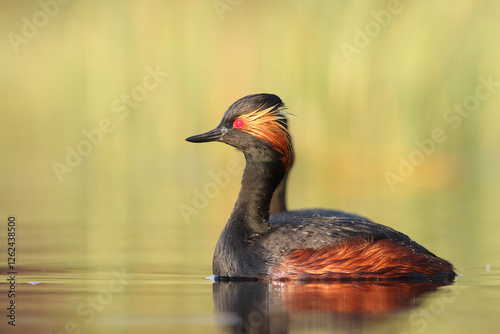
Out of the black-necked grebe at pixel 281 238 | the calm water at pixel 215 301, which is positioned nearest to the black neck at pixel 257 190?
the black-necked grebe at pixel 281 238

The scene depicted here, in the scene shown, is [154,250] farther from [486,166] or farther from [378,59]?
[486,166]

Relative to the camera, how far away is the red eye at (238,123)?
884 cm

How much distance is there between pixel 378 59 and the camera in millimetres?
18234

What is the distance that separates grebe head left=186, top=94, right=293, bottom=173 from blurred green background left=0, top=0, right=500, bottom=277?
6.42m

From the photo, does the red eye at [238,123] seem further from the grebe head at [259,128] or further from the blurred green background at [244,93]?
the blurred green background at [244,93]

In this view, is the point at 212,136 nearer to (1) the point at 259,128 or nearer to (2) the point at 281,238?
(1) the point at 259,128

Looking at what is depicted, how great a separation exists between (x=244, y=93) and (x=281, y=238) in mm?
10898

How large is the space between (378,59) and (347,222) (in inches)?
403

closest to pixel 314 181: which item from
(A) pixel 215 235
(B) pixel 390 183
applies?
(B) pixel 390 183

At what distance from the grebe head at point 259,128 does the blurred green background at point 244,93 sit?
253 inches

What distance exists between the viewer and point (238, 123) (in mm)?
8859

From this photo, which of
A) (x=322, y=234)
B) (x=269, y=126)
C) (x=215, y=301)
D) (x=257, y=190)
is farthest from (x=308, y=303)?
(x=269, y=126)

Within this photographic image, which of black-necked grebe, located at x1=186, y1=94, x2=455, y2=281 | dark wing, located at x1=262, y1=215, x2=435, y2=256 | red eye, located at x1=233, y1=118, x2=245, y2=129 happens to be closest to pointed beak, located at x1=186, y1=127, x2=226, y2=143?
black-necked grebe, located at x1=186, y1=94, x2=455, y2=281

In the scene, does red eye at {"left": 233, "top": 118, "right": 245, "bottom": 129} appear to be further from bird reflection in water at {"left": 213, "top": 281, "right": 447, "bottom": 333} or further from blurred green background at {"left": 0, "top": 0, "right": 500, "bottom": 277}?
blurred green background at {"left": 0, "top": 0, "right": 500, "bottom": 277}
